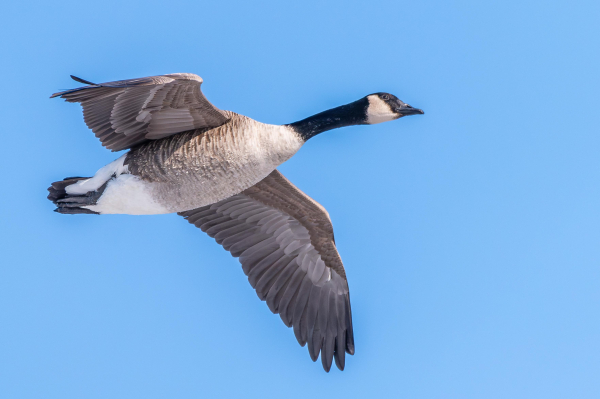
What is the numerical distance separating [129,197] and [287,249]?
2812 millimetres

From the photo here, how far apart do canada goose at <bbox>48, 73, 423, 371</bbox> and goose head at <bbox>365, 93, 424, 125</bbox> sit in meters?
0.01

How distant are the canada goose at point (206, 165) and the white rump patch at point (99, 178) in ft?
0.04

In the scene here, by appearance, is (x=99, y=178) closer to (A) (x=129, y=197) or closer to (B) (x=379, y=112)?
(A) (x=129, y=197)

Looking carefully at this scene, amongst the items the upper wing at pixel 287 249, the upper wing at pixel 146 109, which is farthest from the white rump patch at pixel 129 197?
the upper wing at pixel 287 249

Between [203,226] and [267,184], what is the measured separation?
129 centimetres

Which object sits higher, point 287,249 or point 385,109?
point 385,109

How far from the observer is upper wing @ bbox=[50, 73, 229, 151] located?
7.11 metres

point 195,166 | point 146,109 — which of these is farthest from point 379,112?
point 146,109

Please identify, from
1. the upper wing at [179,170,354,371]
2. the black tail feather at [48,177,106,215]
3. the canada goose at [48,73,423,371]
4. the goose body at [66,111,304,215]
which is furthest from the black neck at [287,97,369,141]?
the black tail feather at [48,177,106,215]

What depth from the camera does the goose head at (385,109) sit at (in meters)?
8.70

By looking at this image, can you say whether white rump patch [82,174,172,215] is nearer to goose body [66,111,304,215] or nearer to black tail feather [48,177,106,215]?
goose body [66,111,304,215]

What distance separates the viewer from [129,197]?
8281mm

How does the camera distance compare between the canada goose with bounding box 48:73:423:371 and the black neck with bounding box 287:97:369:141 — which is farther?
the black neck with bounding box 287:97:369:141

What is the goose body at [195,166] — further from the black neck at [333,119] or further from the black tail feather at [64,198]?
the black tail feather at [64,198]
